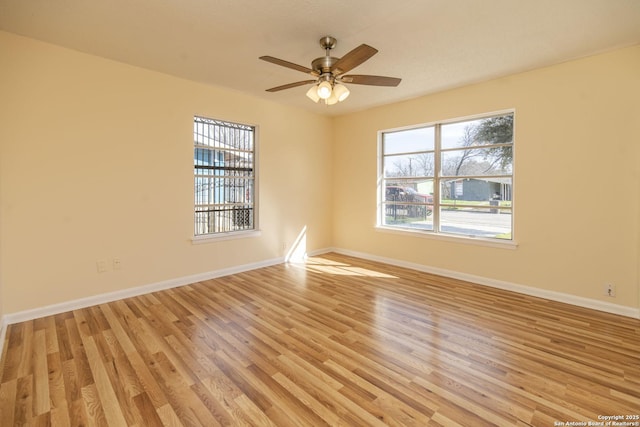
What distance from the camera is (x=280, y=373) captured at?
2.17 meters

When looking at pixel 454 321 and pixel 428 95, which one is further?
pixel 428 95

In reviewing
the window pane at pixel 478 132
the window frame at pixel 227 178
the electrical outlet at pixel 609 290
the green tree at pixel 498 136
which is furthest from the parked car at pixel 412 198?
the window frame at pixel 227 178

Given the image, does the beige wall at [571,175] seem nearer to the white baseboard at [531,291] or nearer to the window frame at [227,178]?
the white baseboard at [531,291]

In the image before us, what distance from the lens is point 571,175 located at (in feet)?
11.3

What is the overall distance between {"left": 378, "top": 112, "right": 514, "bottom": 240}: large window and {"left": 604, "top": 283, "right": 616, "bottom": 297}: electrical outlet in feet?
3.60

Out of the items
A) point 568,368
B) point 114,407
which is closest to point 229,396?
point 114,407

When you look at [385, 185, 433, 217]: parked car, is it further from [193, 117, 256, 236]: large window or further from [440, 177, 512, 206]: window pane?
[193, 117, 256, 236]: large window

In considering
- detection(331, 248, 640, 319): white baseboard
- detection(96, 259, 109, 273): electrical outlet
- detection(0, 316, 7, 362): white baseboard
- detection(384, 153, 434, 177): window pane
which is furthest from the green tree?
detection(0, 316, 7, 362): white baseboard

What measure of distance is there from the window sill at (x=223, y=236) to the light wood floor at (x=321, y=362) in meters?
0.82

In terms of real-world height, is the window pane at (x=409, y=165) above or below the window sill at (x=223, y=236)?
above

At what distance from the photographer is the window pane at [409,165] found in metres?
4.83

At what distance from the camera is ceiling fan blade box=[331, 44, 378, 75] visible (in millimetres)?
2156

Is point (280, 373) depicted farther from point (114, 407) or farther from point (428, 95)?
point (428, 95)

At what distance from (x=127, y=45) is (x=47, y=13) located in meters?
0.63
